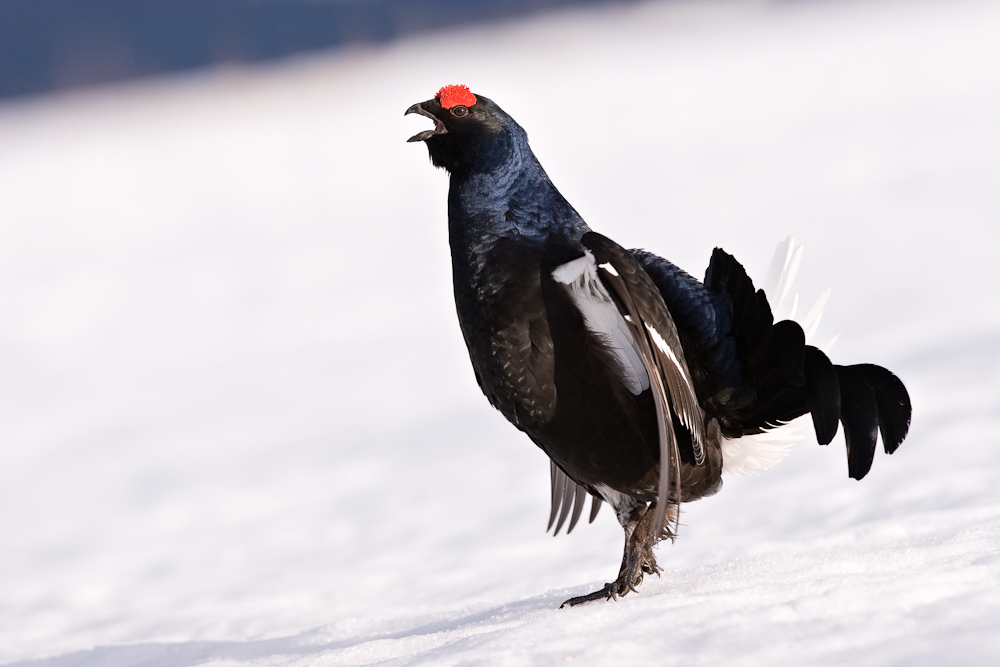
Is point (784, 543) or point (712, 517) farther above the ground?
point (712, 517)

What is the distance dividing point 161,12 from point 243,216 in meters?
4.62

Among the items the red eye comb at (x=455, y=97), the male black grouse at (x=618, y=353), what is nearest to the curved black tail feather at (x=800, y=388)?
the male black grouse at (x=618, y=353)

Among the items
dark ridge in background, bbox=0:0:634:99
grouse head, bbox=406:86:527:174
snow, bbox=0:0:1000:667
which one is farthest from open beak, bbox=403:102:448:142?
dark ridge in background, bbox=0:0:634:99

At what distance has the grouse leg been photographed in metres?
2.25

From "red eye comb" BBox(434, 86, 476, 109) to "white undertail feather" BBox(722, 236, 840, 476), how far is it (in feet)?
2.91

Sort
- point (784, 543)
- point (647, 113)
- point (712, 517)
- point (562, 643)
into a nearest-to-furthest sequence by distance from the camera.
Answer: point (562, 643) → point (784, 543) → point (712, 517) → point (647, 113)

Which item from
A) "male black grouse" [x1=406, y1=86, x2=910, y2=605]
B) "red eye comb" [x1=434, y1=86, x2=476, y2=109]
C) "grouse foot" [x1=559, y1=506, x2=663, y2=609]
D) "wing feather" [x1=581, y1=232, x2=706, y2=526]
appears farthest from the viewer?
"red eye comb" [x1=434, y1=86, x2=476, y2=109]

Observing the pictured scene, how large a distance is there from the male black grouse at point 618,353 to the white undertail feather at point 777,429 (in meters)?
0.08

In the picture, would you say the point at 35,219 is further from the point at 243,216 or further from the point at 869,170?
the point at 869,170

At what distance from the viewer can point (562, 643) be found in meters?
1.71

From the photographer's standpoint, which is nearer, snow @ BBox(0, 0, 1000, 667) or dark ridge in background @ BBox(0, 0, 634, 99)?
snow @ BBox(0, 0, 1000, 667)

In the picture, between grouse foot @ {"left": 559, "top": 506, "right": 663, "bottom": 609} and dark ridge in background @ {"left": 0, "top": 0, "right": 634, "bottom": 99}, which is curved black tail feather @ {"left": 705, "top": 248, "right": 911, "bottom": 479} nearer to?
grouse foot @ {"left": 559, "top": 506, "right": 663, "bottom": 609}

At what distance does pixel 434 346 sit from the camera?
6.57m

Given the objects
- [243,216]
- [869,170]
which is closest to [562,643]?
[869,170]
